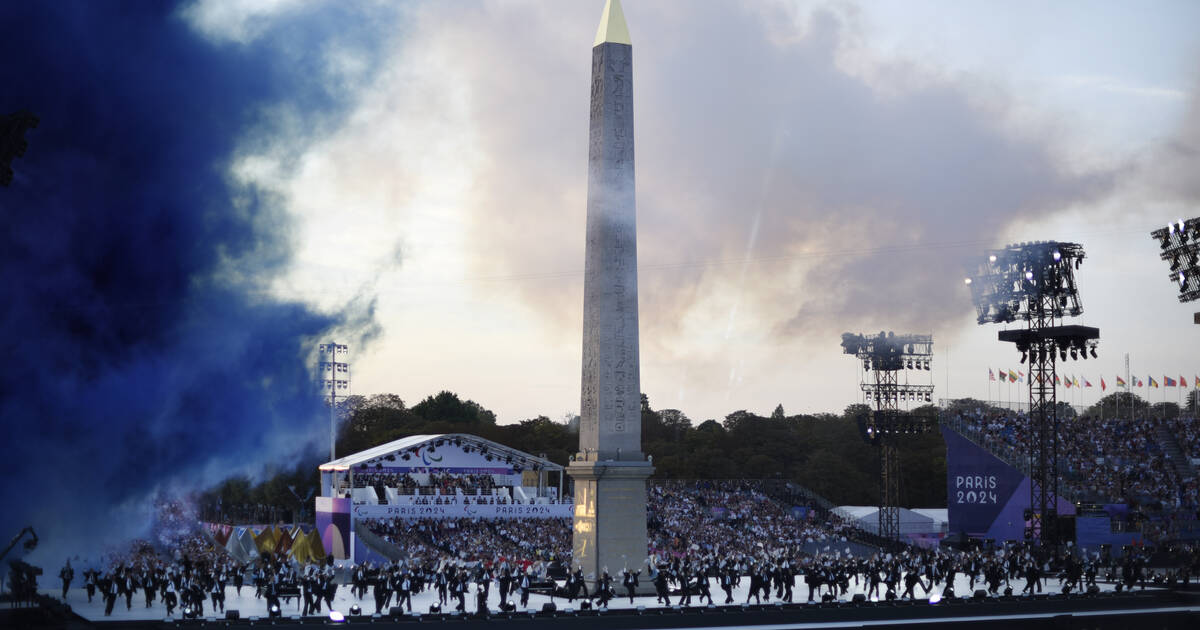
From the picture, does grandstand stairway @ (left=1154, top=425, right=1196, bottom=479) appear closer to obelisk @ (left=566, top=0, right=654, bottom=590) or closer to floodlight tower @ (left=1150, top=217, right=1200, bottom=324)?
floodlight tower @ (left=1150, top=217, right=1200, bottom=324)

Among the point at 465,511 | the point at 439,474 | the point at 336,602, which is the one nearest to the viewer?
the point at 336,602

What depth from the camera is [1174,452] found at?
198ft

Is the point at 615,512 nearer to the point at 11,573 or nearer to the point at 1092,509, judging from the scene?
the point at 11,573

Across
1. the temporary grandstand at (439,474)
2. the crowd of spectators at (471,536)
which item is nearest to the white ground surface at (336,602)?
the crowd of spectators at (471,536)

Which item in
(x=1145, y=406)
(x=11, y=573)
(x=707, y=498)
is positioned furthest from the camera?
(x=1145, y=406)

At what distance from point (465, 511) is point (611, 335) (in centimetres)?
2350

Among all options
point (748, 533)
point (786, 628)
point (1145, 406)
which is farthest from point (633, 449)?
point (1145, 406)

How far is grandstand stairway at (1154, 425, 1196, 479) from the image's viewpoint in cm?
5834

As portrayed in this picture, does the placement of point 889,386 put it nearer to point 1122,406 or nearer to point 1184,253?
point 1184,253

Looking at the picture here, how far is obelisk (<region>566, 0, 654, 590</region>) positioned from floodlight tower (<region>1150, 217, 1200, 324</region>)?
20788mm

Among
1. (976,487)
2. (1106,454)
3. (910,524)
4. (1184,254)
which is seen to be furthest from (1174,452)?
(1184,254)

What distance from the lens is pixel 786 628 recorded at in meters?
27.3

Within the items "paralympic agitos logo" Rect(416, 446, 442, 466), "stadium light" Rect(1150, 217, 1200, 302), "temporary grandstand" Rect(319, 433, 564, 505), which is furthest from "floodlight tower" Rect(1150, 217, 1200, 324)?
"paralympic agitos logo" Rect(416, 446, 442, 466)

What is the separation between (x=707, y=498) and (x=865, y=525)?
8103 millimetres
